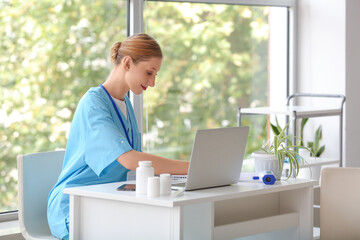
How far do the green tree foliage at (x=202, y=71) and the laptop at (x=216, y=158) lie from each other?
1675mm

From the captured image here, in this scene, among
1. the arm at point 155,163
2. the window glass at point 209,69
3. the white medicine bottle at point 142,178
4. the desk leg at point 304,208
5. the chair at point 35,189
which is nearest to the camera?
the white medicine bottle at point 142,178

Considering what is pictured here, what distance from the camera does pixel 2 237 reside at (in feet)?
9.91

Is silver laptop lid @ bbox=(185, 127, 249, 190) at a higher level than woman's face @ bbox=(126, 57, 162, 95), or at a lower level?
lower

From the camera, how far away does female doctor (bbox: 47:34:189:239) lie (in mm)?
2297

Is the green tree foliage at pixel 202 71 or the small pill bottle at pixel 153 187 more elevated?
the green tree foliage at pixel 202 71

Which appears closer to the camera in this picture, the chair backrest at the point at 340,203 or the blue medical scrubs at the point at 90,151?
the blue medical scrubs at the point at 90,151

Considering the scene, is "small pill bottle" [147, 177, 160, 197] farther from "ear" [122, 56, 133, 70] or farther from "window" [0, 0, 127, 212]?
"window" [0, 0, 127, 212]

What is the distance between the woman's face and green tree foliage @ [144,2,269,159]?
1314 mm

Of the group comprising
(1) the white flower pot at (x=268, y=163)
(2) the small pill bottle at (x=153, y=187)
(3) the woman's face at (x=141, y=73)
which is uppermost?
(3) the woman's face at (x=141, y=73)

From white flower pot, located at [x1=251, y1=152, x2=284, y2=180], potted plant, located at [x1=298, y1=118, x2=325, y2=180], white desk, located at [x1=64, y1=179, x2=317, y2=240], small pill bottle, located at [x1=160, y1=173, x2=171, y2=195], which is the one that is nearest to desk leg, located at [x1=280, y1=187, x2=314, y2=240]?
white desk, located at [x1=64, y1=179, x2=317, y2=240]

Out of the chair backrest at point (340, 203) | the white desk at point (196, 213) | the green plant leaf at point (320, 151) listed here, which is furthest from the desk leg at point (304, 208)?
the green plant leaf at point (320, 151)

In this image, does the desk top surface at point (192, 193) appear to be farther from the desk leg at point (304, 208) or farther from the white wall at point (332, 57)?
the white wall at point (332, 57)

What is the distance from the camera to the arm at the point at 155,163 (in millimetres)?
2271

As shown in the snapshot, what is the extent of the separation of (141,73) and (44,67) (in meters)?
1.09
